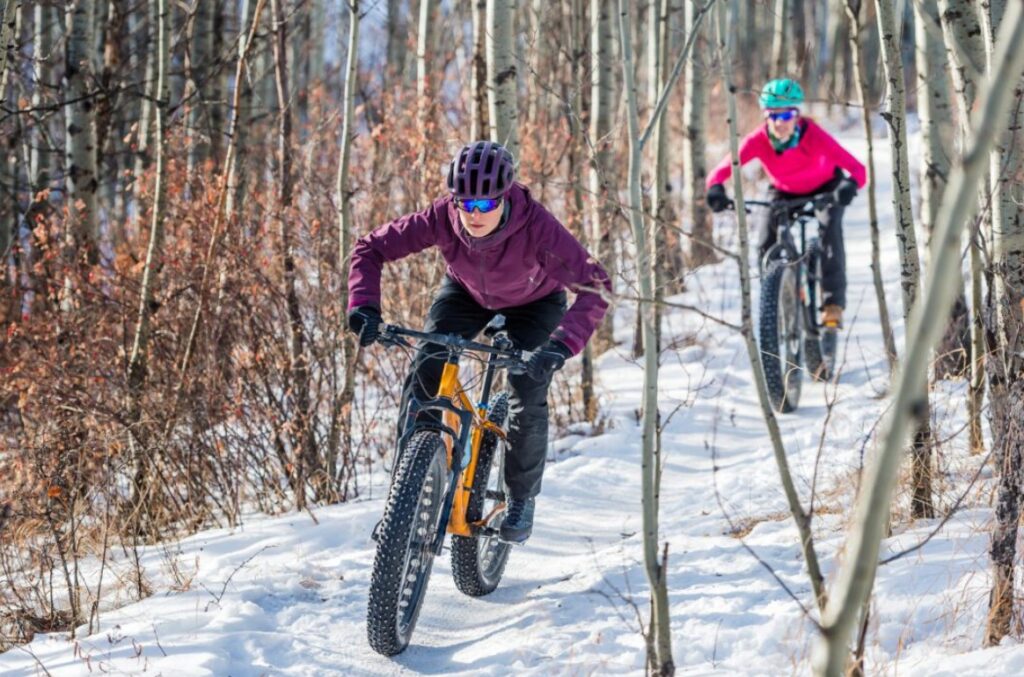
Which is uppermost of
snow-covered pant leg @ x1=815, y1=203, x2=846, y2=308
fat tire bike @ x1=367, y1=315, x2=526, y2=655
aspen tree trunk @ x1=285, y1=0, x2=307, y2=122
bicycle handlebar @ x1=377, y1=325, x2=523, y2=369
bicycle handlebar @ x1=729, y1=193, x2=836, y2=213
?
aspen tree trunk @ x1=285, y1=0, x2=307, y2=122

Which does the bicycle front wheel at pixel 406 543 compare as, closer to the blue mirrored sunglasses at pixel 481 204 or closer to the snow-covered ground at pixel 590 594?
the snow-covered ground at pixel 590 594

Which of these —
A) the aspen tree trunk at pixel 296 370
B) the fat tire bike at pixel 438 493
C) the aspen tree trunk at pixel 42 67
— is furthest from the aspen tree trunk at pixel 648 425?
the aspen tree trunk at pixel 42 67

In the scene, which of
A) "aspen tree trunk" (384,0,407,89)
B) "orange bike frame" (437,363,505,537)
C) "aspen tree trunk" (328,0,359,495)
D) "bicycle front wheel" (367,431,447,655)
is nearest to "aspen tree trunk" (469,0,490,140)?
"aspen tree trunk" (328,0,359,495)

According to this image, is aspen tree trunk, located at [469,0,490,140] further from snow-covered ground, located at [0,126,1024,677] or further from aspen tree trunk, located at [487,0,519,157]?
snow-covered ground, located at [0,126,1024,677]

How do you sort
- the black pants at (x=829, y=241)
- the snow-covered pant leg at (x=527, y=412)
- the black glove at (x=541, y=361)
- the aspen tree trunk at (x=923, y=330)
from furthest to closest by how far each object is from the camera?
the black pants at (x=829, y=241) → the snow-covered pant leg at (x=527, y=412) → the black glove at (x=541, y=361) → the aspen tree trunk at (x=923, y=330)

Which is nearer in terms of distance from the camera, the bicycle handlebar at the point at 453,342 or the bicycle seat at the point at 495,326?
the bicycle handlebar at the point at 453,342

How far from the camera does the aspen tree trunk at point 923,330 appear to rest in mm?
1416

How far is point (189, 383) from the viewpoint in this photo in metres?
6.01

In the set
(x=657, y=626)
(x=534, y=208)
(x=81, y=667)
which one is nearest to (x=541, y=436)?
(x=534, y=208)

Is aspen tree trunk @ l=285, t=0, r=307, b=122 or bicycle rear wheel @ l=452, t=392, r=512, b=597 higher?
aspen tree trunk @ l=285, t=0, r=307, b=122

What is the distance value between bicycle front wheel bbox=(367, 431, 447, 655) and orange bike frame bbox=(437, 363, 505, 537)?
0.13 meters

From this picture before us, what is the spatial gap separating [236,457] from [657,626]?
361cm

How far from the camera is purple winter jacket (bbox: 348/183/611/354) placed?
4406 mm

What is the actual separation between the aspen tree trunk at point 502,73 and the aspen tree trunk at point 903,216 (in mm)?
2317
